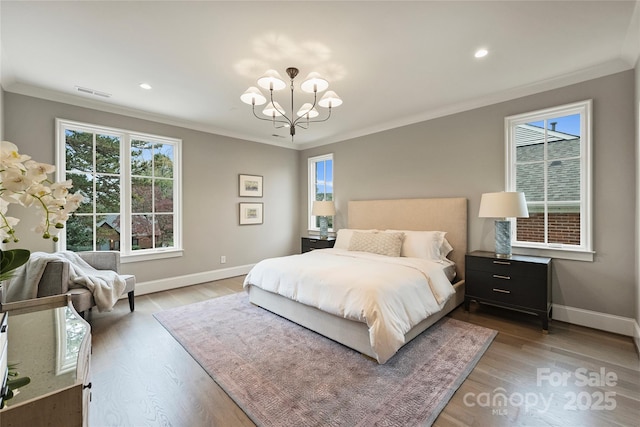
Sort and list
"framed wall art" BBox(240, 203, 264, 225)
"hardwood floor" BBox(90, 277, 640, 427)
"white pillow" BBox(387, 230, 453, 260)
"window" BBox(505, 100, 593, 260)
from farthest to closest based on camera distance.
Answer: "framed wall art" BBox(240, 203, 264, 225), "white pillow" BBox(387, 230, 453, 260), "window" BBox(505, 100, 593, 260), "hardwood floor" BBox(90, 277, 640, 427)

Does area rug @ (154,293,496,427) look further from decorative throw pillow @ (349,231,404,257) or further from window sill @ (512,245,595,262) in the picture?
window sill @ (512,245,595,262)

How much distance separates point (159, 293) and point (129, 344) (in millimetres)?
1681

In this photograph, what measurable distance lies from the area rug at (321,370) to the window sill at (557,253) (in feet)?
3.85

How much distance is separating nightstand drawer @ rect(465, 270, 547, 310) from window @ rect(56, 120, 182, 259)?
14.3 ft

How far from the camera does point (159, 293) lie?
413cm

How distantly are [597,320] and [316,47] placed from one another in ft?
12.9

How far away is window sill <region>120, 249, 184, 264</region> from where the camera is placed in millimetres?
3918

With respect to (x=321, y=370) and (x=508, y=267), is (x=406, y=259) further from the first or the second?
(x=321, y=370)

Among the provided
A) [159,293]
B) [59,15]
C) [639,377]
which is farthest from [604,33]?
[159,293]

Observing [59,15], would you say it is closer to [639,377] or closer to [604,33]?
[604,33]

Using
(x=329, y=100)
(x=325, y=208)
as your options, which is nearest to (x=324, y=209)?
(x=325, y=208)

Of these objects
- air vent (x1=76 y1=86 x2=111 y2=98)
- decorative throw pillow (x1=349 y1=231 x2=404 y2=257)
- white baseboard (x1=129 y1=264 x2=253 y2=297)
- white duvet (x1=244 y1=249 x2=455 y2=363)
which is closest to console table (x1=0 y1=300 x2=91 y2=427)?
white duvet (x1=244 y1=249 x2=455 y2=363)

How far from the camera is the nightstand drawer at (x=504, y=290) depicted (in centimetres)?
283

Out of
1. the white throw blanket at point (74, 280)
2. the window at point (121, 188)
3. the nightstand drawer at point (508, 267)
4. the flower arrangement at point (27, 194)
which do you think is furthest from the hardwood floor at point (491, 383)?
the window at point (121, 188)
